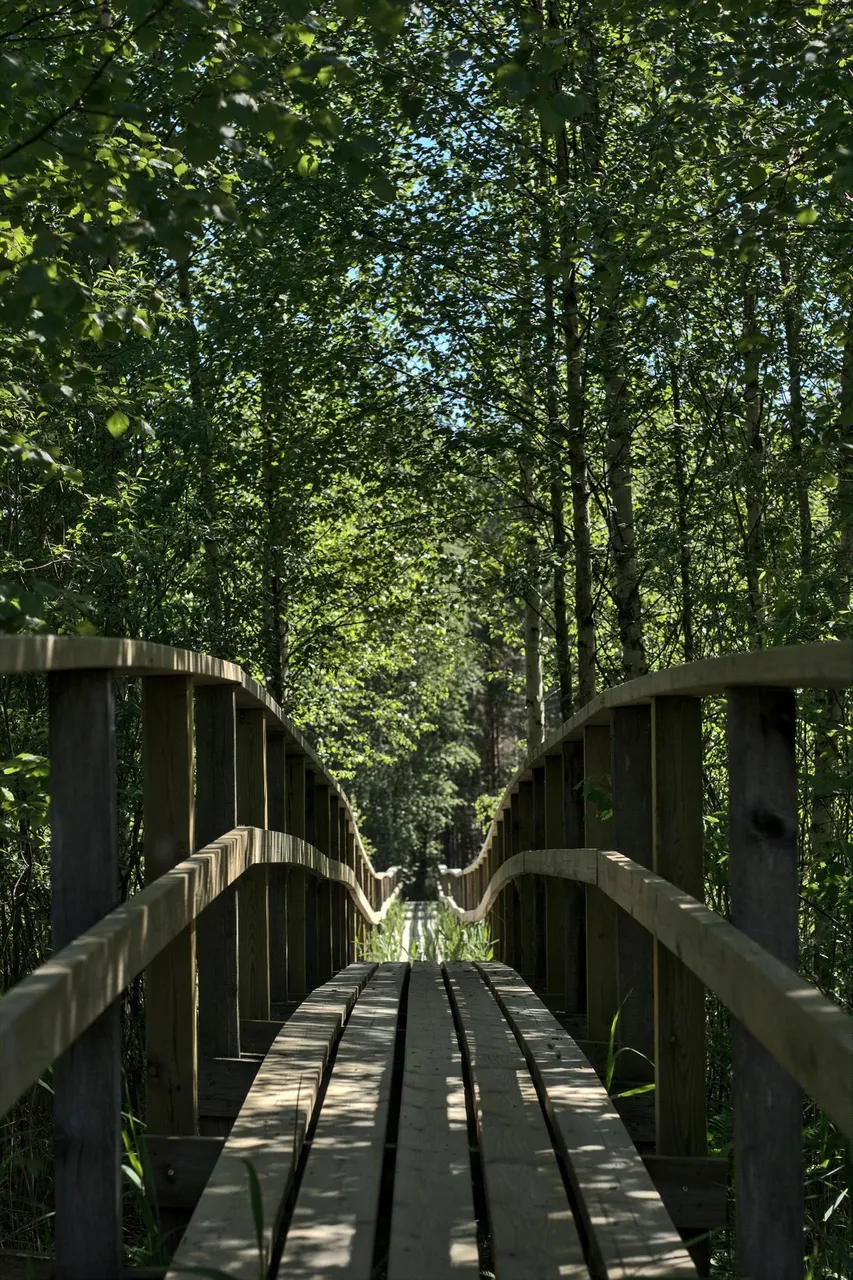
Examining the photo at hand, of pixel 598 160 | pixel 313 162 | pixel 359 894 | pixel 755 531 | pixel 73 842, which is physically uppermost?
pixel 598 160

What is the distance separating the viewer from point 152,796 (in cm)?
335

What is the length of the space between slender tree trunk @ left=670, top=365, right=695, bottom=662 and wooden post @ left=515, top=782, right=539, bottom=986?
51.6 inches

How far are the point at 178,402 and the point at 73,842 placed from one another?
7186 mm

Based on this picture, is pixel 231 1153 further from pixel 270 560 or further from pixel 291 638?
pixel 291 638

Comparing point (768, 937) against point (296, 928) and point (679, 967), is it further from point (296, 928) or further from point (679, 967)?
point (296, 928)

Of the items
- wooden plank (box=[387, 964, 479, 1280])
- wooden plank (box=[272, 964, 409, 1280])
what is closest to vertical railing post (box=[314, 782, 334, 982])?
wooden plank (box=[387, 964, 479, 1280])

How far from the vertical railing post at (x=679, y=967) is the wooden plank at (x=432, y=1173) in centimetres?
49

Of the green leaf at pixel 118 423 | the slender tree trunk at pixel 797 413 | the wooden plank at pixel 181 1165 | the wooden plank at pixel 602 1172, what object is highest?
the slender tree trunk at pixel 797 413

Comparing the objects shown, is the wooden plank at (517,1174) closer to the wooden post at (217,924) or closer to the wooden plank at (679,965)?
the wooden plank at (679,965)

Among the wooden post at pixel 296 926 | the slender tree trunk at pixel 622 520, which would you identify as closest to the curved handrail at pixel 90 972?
the wooden post at pixel 296 926

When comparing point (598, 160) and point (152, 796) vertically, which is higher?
point (598, 160)

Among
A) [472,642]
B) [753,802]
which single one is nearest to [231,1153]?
[753,802]

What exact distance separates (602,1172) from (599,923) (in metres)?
2.06

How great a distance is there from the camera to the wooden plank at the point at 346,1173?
2.45 meters
